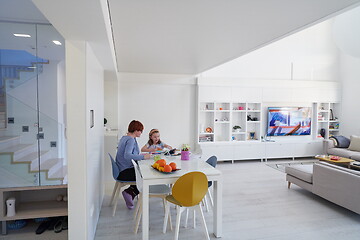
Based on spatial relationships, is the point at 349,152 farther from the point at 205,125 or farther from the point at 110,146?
the point at 110,146

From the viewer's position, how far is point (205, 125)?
660cm

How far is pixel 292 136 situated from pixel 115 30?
6392mm

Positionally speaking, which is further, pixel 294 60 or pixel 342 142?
pixel 294 60

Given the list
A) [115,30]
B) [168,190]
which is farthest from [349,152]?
[115,30]

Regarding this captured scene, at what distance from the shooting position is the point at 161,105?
6.22 metres

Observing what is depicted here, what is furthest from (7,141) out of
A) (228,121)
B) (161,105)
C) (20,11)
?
(228,121)

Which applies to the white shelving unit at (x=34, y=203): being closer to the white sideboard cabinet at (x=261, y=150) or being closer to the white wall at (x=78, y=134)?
the white wall at (x=78, y=134)

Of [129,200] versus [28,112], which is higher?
[28,112]

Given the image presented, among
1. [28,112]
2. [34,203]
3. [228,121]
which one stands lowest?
[34,203]

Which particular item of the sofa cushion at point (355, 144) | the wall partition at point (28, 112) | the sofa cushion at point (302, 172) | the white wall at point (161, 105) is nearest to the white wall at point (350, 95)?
the sofa cushion at point (355, 144)

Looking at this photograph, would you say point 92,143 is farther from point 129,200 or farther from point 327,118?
point 327,118

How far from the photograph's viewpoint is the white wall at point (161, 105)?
600 centimetres

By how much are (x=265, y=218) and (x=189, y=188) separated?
1479mm

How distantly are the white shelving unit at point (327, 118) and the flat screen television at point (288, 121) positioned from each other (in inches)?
11.6
